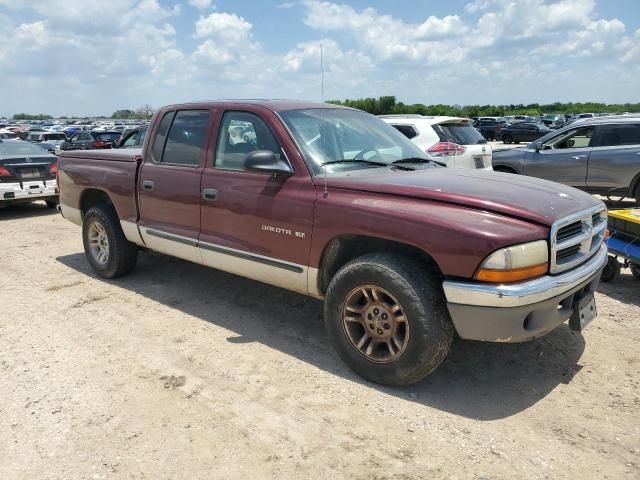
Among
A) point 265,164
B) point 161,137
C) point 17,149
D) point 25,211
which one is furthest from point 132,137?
point 265,164

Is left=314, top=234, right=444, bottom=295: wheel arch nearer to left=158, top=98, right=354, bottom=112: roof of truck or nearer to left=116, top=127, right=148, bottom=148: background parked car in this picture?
left=158, top=98, right=354, bottom=112: roof of truck

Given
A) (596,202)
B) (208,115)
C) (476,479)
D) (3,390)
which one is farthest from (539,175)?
(3,390)

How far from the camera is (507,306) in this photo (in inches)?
120

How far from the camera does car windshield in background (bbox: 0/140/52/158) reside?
10.6 m

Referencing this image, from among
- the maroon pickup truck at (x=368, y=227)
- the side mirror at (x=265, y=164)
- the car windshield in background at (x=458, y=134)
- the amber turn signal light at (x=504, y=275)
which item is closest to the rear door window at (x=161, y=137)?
the maroon pickup truck at (x=368, y=227)

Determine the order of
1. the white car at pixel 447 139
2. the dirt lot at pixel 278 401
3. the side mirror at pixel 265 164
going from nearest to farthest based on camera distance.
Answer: the dirt lot at pixel 278 401 < the side mirror at pixel 265 164 < the white car at pixel 447 139

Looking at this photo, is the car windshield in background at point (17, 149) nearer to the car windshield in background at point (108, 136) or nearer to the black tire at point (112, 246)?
the black tire at point (112, 246)

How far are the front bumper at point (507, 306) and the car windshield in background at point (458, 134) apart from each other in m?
5.81

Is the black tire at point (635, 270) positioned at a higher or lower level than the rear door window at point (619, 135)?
lower

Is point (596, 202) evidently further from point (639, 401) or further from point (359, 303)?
point (359, 303)

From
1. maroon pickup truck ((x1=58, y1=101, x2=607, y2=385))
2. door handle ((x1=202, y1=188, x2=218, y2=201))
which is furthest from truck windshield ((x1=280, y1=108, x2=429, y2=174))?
door handle ((x1=202, y1=188, x2=218, y2=201))

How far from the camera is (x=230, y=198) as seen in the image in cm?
437

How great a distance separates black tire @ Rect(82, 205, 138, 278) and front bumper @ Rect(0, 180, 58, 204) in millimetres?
4922

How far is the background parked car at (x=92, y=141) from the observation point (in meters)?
20.3
